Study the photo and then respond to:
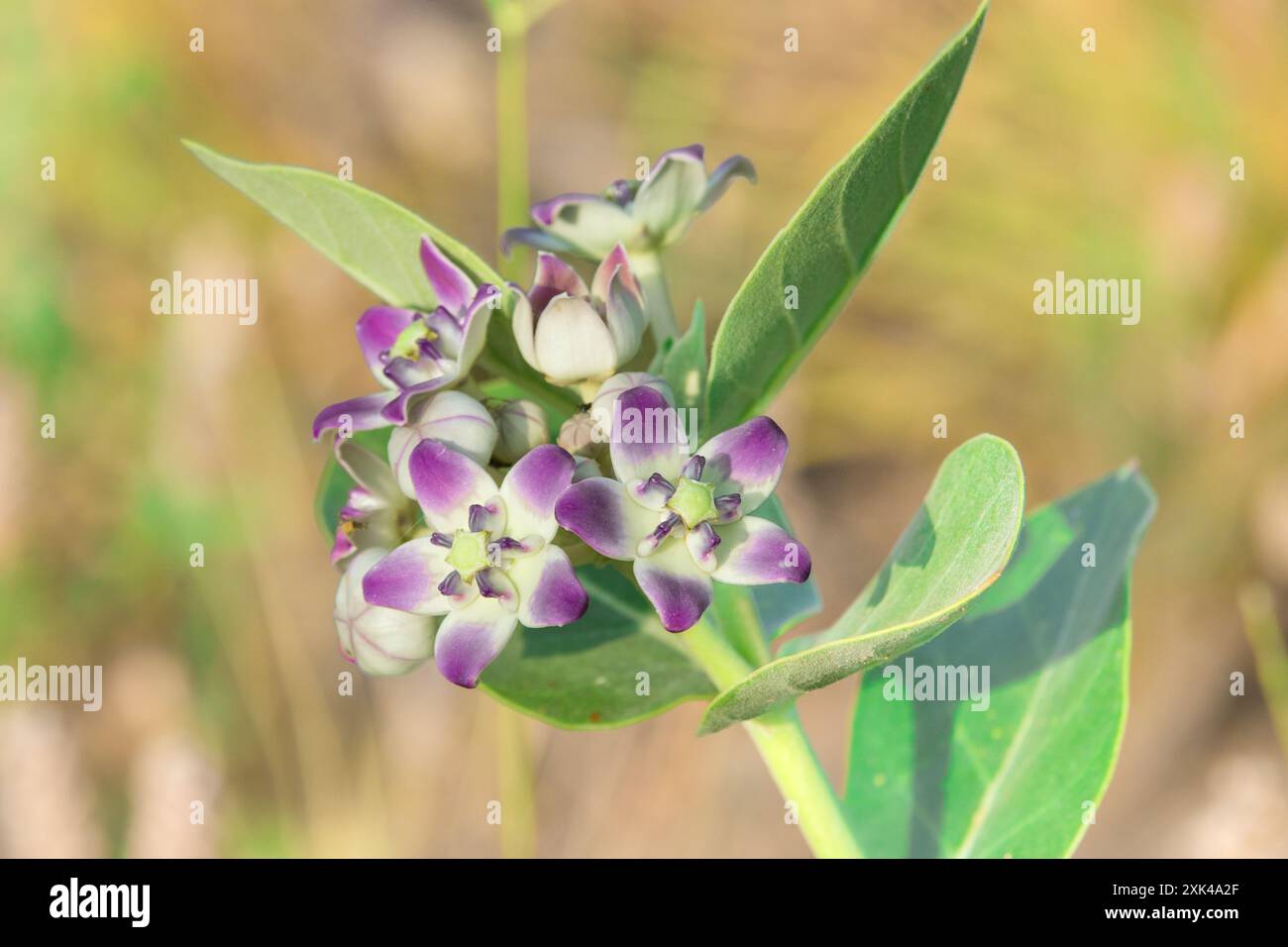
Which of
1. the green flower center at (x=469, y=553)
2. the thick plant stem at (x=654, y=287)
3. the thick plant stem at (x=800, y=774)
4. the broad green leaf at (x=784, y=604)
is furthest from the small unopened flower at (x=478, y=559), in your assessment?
the broad green leaf at (x=784, y=604)

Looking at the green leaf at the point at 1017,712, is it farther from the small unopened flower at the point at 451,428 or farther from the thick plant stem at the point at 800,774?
the small unopened flower at the point at 451,428

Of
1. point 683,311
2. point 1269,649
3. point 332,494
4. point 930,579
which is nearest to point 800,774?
point 930,579

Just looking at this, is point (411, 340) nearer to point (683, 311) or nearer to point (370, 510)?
point (370, 510)

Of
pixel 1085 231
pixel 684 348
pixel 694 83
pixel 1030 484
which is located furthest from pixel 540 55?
pixel 684 348

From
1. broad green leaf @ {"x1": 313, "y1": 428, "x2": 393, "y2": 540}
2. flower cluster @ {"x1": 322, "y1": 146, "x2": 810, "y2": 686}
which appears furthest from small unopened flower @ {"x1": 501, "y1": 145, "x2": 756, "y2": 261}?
broad green leaf @ {"x1": 313, "y1": 428, "x2": 393, "y2": 540}

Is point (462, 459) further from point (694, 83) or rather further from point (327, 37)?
point (327, 37)

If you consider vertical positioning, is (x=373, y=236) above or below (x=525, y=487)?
above
